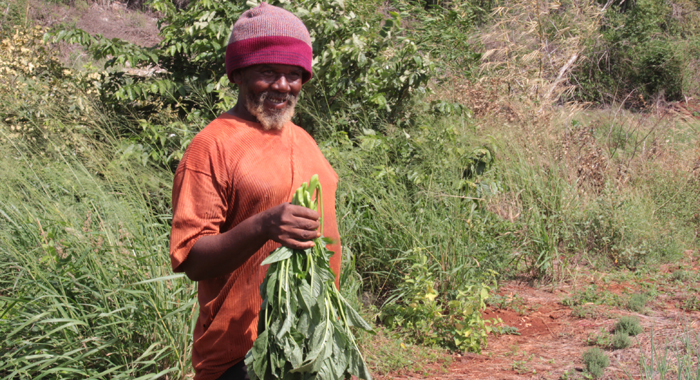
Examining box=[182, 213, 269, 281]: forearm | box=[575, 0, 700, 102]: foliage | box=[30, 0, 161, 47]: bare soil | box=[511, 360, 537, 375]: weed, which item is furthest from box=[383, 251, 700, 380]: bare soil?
box=[30, 0, 161, 47]: bare soil

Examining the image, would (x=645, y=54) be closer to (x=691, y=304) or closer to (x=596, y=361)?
(x=691, y=304)

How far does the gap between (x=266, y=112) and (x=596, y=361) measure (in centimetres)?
265

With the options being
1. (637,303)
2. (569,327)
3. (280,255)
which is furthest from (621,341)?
(280,255)

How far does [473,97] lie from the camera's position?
5.73 meters

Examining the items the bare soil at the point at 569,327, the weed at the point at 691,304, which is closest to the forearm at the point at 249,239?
the bare soil at the point at 569,327

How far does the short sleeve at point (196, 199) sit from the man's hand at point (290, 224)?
21 cm

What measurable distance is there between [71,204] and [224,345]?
2380 millimetres

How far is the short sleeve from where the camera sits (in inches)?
56.7

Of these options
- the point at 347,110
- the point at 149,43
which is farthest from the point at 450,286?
the point at 149,43

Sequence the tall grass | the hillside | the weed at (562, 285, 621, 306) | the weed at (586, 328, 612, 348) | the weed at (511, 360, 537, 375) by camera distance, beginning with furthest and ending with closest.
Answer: the weed at (562, 285, 621, 306)
the weed at (586, 328, 612, 348)
the weed at (511, 360, 537, 375)
the hillside
the tall grass

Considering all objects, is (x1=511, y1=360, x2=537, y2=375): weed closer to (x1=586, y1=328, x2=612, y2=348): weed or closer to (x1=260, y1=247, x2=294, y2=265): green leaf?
(x1=586, y1=328, x2=612, y2=348): weed

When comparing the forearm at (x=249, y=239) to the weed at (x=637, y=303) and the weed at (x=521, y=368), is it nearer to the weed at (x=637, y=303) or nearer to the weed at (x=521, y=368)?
the weed at (x=521, y=368)

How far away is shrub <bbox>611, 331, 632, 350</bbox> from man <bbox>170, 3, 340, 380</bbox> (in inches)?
102

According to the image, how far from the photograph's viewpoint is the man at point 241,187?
1.44 metres
